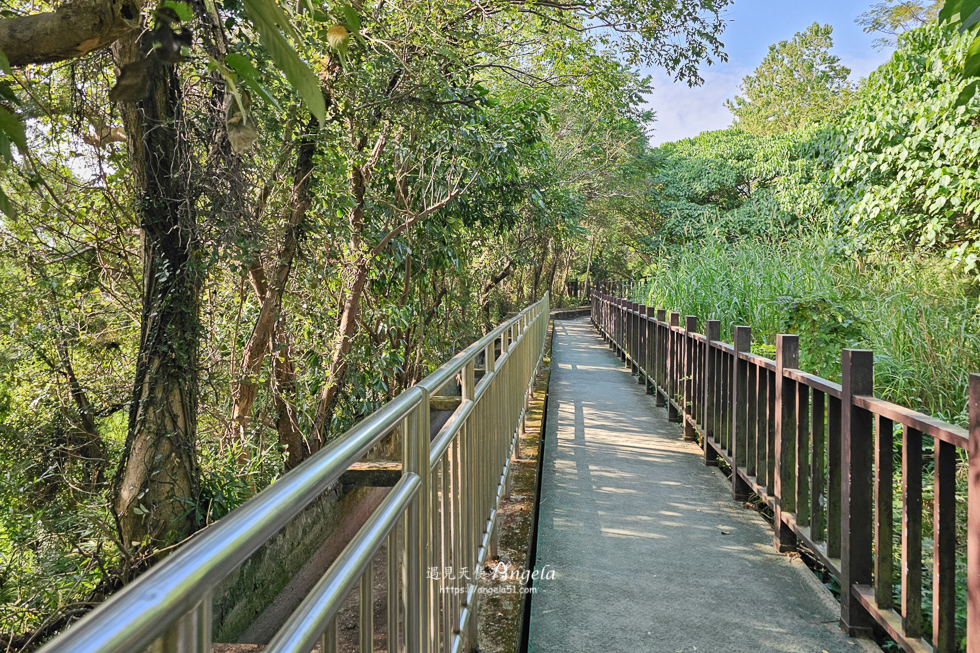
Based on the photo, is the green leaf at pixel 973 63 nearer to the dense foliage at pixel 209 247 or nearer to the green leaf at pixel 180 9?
the dense foliage at pixel 209 247

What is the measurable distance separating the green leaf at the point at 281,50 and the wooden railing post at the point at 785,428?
11.7ft

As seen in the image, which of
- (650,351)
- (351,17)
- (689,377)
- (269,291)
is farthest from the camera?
(650,351)

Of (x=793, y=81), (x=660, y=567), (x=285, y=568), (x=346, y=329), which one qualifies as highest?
(x=793, y=81)

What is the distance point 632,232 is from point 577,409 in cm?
2110

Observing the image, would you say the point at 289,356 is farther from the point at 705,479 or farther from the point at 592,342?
the point at 592,342

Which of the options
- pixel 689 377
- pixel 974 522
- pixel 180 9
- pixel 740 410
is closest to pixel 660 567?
pixel 740 410

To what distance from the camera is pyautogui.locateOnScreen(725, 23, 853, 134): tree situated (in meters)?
42.1

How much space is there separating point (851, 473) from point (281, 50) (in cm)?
293

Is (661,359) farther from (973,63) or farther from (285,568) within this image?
(973,63)

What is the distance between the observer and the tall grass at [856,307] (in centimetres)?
561

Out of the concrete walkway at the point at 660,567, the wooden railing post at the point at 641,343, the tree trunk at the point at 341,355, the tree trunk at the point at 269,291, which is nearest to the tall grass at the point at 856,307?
the wooden railing post at the point at 641,343

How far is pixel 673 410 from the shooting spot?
25.3 ft

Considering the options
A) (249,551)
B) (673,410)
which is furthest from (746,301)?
(249,551)

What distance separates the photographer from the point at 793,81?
4356cm
